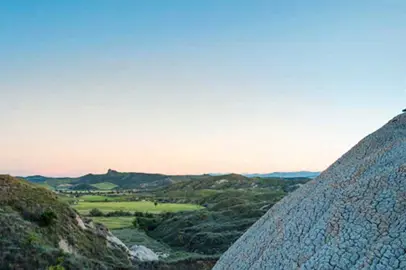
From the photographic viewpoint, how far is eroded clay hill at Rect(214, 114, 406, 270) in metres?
7.46

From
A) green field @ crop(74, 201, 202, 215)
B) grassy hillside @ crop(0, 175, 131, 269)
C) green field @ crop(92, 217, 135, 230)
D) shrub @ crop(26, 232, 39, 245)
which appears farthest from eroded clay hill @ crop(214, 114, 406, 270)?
green field @ crop(74, 201, 202, 215)

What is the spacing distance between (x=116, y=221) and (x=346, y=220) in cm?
6473

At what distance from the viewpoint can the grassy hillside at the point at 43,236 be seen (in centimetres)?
2384

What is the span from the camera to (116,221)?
2758 inches

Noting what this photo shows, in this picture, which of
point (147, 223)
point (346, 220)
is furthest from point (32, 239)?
point (147, 223)

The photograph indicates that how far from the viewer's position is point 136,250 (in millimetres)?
39594

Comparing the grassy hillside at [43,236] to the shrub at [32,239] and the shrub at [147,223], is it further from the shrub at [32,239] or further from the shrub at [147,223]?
the shrub at [147,223]

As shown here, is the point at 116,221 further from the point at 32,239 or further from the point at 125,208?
the point at 32,239

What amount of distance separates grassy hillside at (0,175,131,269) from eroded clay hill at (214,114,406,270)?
15.1 meters

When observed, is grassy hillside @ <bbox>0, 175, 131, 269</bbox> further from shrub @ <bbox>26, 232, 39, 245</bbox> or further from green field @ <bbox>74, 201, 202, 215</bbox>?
green field @ <bbox>74, 201, 202, 215</bbox>

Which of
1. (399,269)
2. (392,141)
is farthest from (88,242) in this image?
(399,269)

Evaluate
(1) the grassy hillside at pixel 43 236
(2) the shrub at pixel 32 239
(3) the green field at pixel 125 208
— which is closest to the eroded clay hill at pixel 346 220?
(1) the grassy hillside at pixel 43 236

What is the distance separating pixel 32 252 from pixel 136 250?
1615 cm

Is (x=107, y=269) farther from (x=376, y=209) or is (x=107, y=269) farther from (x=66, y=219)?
(x=376, y=209)
